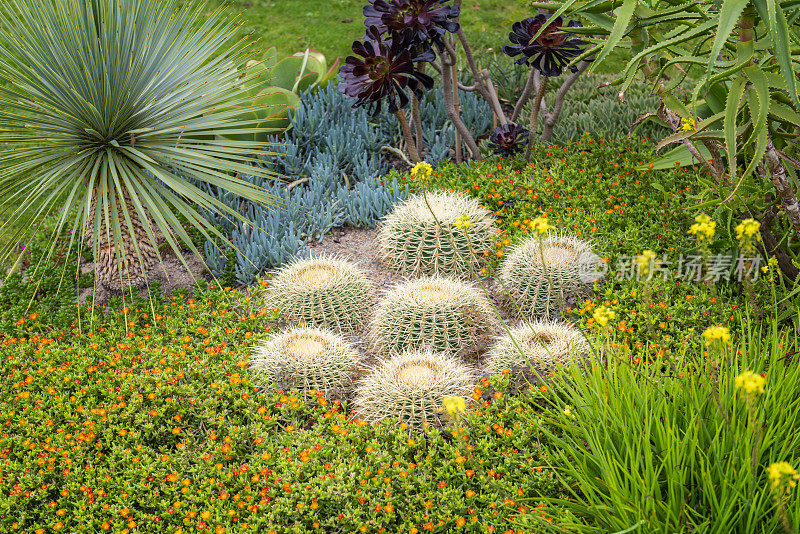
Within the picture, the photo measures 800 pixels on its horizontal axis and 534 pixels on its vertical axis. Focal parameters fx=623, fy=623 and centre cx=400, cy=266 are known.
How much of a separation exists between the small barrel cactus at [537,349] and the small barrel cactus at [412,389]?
0.70 ft

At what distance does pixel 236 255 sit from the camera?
4.39m

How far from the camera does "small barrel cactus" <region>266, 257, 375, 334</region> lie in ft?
11.9

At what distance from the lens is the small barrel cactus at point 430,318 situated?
3271 mm

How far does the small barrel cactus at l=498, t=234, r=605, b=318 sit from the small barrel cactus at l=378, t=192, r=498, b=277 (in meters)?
0.32

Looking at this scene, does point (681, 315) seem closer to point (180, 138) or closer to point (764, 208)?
point (764, 208)

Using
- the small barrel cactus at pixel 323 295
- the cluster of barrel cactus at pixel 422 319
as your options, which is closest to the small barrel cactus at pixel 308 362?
the cluster of barrel cactus at pixel 422 319

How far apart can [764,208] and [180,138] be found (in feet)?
11.6

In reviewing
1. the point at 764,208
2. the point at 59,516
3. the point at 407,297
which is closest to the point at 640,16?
the point at 764,208

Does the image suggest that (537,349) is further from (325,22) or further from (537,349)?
(325,22)

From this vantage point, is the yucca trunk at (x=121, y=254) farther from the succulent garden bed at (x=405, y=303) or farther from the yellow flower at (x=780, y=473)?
the yellow flower at (x=780, y=473)

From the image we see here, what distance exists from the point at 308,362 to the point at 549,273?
1424mm

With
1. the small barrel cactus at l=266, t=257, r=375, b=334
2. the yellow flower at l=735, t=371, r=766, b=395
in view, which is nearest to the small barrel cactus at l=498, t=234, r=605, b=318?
the small barrel cactus at l=266, t=257, r=375, b=334

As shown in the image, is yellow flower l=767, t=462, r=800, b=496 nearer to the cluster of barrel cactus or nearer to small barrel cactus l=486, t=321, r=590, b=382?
the cluster of barrel cactus

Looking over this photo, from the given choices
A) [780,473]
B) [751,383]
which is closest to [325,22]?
[751,383]
